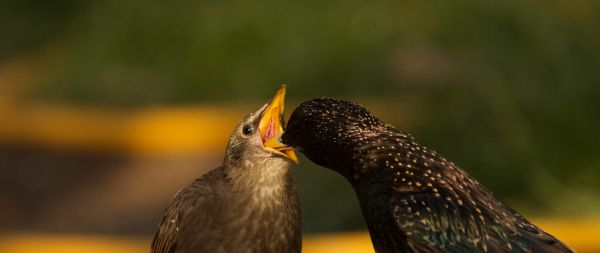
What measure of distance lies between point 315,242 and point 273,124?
6.17 feet

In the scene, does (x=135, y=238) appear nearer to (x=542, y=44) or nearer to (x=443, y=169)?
(x=542, y=44)

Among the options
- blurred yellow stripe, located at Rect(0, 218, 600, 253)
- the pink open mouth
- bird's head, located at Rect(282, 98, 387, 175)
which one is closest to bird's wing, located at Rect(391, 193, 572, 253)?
bird's head, located at Rect(282, 98, 387, 175)

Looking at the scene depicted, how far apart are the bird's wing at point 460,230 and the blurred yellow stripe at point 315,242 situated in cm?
186

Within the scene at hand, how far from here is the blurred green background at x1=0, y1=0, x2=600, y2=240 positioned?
7410 millimetres

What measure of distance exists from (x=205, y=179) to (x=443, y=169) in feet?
3.48

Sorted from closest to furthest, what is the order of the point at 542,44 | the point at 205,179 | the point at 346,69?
the point at 205,179, the point at 542,44, the point at 346,69

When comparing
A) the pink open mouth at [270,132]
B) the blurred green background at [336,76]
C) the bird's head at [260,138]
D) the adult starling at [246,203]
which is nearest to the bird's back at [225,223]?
the adult starling at [246,203]

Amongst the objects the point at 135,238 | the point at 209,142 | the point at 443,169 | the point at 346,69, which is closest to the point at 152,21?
the point at 209,142

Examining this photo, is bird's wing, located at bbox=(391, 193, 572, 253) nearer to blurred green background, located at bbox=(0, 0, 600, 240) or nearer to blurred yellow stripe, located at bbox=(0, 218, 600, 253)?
blurred yellow stripe, located at bbox=(0, 218, 600, 253)

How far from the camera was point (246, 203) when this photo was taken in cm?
522

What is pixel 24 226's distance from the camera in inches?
384

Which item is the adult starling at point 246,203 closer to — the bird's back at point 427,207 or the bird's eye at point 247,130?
the bird's eye at point 247,130

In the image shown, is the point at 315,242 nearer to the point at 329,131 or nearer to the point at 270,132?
the point at 270,132

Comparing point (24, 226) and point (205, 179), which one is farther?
point (24, 226)
